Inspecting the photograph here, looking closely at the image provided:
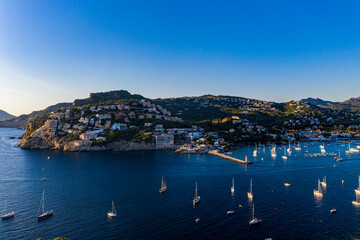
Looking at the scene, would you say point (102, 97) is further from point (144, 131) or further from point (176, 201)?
point (176, 201)

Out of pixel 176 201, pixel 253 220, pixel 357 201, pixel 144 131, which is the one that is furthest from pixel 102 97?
pixel 357 201

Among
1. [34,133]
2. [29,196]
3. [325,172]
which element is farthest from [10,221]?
[34,133]

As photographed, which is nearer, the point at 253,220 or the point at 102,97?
the point at 253,220

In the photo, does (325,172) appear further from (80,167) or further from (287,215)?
(80,167)

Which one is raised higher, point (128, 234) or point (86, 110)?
point (86, 110)

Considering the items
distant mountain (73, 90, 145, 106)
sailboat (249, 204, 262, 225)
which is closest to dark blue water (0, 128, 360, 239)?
sailboat (249, 204, 262, 225)

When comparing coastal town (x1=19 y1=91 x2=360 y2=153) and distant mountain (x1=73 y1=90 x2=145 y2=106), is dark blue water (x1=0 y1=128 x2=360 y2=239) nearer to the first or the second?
coastal town (x1=19 y1=91 x2=360 y2=153)

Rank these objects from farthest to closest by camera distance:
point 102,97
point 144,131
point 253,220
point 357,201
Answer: point 102,97
point 144,131
point 357,201
point 253,220

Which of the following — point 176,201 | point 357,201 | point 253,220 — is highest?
point 357,201

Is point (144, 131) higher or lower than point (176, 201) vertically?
higher
